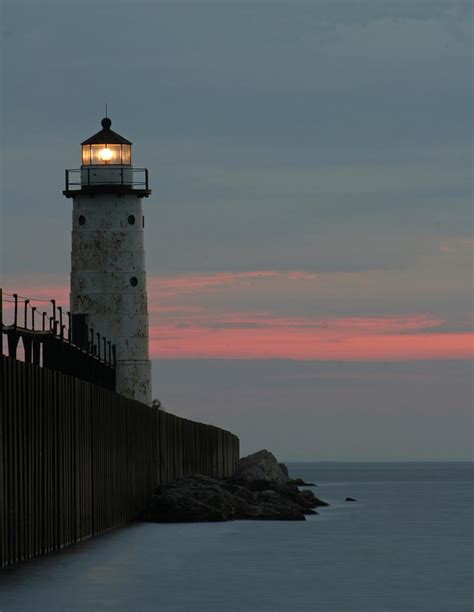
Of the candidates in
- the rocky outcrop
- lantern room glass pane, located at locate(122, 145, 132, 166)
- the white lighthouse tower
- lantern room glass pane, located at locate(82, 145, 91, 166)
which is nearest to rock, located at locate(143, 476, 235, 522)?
the rocky outcrop

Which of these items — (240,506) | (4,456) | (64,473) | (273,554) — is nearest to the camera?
(4,456)

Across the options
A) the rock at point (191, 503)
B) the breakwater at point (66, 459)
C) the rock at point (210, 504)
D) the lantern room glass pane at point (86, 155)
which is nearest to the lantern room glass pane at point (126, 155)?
the lantern room glass pane at point (86, 155)

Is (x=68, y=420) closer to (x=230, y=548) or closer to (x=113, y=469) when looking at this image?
(x=113, y=469)

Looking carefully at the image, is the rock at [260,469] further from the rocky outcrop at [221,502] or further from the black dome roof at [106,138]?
the black dome roof at [106,138]

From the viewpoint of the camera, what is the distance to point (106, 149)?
168 ft

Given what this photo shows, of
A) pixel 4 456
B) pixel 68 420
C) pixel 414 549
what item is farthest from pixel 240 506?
pixel 4 456

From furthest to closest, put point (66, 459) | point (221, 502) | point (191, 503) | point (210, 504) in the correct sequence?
point (221, 502) → point (210, 504) → point (191, 503) → point (66, 459)

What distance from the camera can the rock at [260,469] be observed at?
5954 centimetres

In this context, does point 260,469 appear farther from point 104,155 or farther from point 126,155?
point 104,155

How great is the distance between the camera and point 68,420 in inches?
1187

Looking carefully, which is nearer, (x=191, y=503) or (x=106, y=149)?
(x=191, y=503)

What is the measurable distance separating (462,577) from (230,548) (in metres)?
5.96

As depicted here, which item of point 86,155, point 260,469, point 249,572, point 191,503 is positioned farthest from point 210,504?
point 260,469

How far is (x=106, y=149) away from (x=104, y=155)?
0.26 meters
